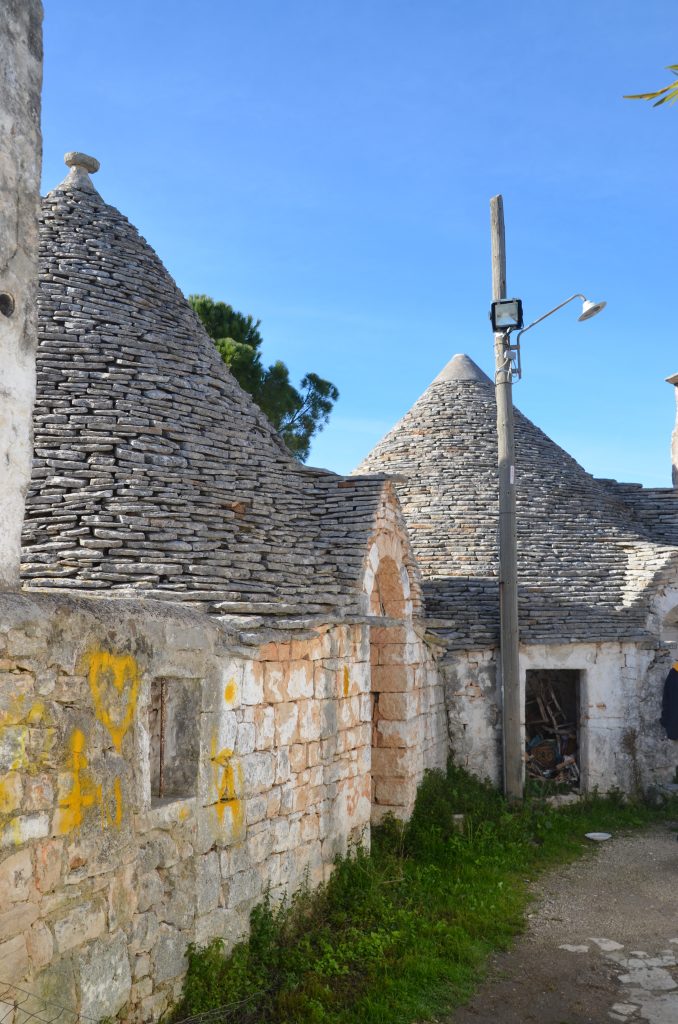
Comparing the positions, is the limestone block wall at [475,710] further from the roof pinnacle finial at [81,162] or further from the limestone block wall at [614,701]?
the roof pinnacle finial at [81,162]

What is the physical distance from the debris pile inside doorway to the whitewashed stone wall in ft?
27.5

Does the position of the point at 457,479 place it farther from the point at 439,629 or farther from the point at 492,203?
the point at 492,203

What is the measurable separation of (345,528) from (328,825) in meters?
2.44

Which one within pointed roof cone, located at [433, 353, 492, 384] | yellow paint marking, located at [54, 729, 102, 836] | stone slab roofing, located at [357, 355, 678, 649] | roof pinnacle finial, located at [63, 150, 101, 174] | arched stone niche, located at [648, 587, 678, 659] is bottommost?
yellow paint marking, located at [54, 729, 102, 836]

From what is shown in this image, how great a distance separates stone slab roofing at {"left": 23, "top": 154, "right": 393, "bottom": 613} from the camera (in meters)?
6.11

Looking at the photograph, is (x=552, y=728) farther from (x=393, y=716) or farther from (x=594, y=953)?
(x=594, y=953)

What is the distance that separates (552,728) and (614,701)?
1463 mm

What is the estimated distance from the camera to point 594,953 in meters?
6.15

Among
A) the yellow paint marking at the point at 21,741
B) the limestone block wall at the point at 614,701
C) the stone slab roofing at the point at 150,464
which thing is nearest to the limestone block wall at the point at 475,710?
the limestone block wall at the point at 614,701

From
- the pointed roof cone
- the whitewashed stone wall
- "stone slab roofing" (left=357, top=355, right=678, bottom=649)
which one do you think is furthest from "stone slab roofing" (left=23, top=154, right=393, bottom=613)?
the pointed roof cone

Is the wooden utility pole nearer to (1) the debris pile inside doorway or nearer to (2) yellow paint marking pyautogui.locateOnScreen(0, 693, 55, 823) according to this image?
(1) the debris pile inside doorway

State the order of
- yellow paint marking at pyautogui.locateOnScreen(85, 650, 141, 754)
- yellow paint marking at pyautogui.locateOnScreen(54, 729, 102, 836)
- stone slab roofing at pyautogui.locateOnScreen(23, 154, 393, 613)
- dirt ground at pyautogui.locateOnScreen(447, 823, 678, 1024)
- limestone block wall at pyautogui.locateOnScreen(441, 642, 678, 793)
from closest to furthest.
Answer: yellow paint marking at pyautogui.locateOnScreen(54, 729, 102, 836) → yellow paint marking at pyautogui.locateOnScreen(85, 650, 141, 754) → dirt ground at pyautogui.locateOnScreen(447, 823, 678, 1024) → stone slab roofing at pyautogui.locateOnScreen(23, 154, 393, 613) → limestone block wall at pyautogui.locateOnScreen(441, 642, 678, 793)

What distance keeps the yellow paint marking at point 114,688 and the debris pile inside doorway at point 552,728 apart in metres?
7.71

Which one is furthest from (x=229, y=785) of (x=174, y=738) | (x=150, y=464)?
(x=150, y=464)
